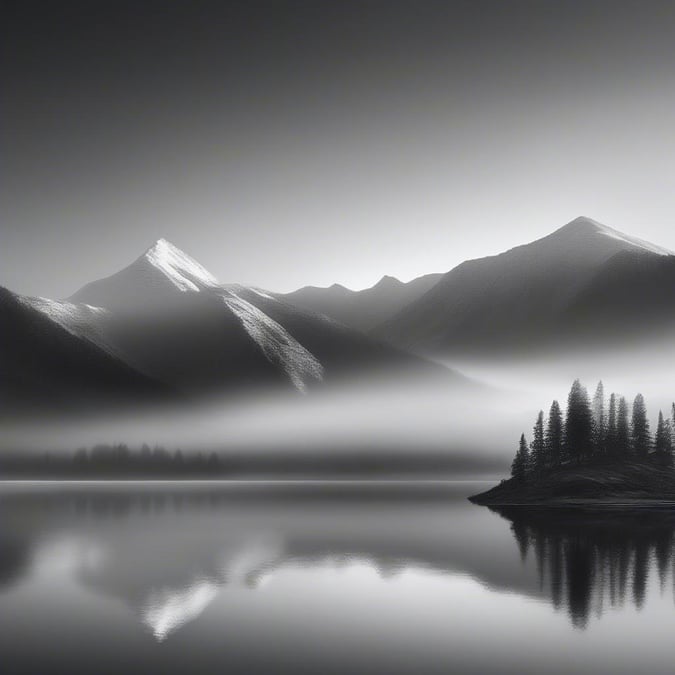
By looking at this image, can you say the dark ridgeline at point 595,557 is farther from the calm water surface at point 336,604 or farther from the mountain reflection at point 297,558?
the calm water surface at point 336,604

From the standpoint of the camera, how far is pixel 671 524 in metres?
161

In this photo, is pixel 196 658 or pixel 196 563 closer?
pixel 196 658

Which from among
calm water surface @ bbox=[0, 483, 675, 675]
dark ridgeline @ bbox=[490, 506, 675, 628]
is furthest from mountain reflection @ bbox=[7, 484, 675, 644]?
calm water surface @ bbox=[0, 483, 675, 675]

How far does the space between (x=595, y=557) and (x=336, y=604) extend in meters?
46.8

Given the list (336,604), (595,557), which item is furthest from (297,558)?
(595,557)

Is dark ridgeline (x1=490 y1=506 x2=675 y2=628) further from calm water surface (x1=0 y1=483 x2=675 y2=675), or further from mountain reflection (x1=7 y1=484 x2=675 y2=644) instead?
calm water surface (x1=0 y1=483 x2=675 y2=675)

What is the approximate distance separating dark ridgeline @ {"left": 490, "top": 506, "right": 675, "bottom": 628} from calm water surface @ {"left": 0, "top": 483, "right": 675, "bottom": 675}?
0.40m

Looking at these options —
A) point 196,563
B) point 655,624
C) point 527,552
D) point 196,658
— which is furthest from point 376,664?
point 527,552

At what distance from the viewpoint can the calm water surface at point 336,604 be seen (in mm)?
48438

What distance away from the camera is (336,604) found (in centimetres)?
6944

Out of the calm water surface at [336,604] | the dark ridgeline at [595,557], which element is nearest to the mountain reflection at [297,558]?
the dark ridgeline at [595,557]

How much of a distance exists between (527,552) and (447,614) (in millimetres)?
49972

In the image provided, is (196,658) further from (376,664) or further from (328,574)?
(328,574)

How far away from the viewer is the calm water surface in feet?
159
